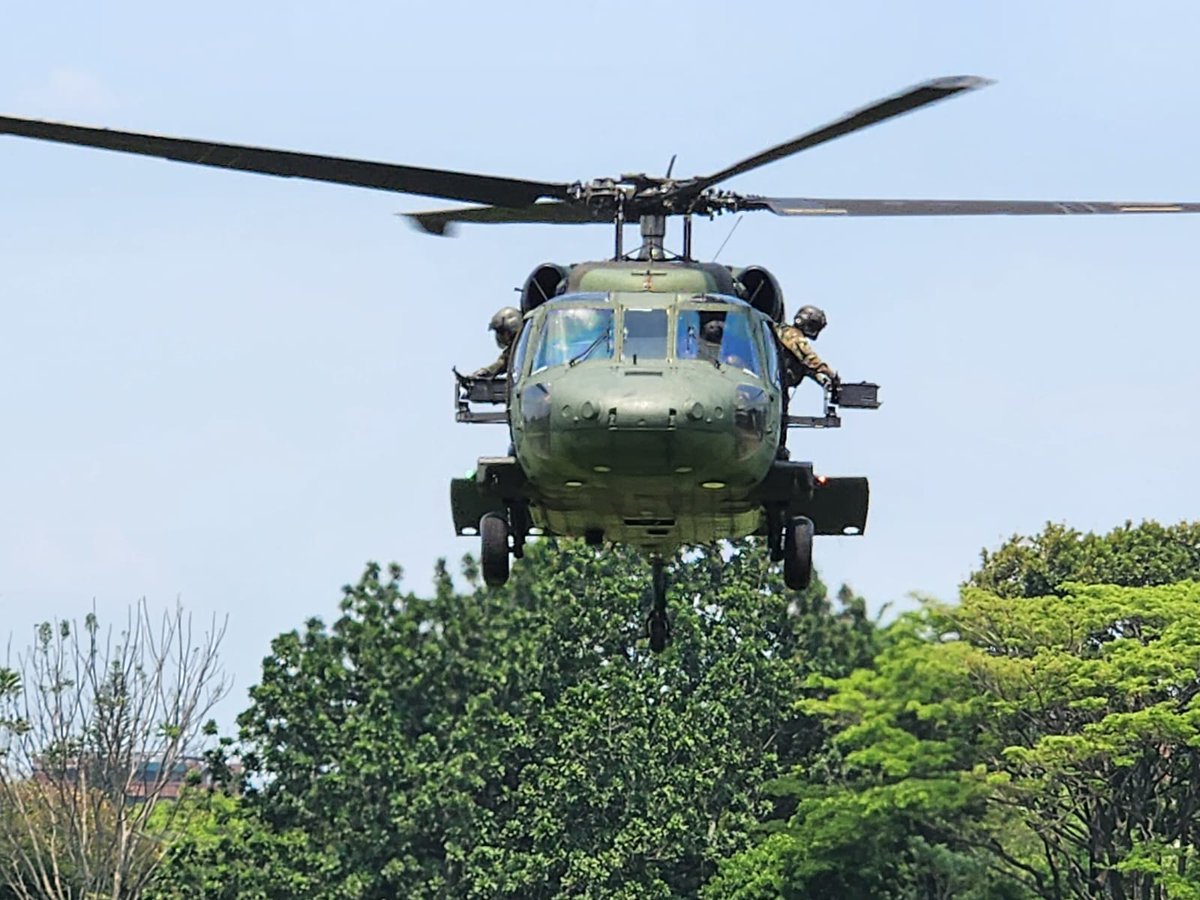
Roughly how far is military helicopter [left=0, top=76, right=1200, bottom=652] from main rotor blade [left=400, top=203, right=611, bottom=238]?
41 millimetres

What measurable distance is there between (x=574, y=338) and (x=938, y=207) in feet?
10.7

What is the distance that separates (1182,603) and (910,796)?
6.91 meters

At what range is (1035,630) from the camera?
48.8m

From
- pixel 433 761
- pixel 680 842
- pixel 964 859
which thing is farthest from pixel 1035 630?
pixel 433 761

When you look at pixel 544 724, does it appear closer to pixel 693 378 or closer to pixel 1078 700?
pixel 1078 700

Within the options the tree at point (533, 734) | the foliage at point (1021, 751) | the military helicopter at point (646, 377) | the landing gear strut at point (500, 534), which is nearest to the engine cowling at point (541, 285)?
the military helicopter at point (646, 377)

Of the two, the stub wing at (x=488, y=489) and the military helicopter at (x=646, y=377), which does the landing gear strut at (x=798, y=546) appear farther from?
the stub wing at (x=488, y=489)

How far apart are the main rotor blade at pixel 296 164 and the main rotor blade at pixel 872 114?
5.80 feet

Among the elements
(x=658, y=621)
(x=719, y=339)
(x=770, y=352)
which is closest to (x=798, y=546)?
(x=770, y=352)

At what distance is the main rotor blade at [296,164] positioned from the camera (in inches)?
642

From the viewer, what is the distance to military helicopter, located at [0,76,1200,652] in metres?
16.4

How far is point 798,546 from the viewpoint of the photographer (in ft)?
61.4

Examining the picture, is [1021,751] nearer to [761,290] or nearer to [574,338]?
[761,290]

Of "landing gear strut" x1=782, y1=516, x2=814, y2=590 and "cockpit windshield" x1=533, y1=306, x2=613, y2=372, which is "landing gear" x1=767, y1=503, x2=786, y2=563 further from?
"cockpit windshield" x1=533, y1=306, x2=613, y2=372
